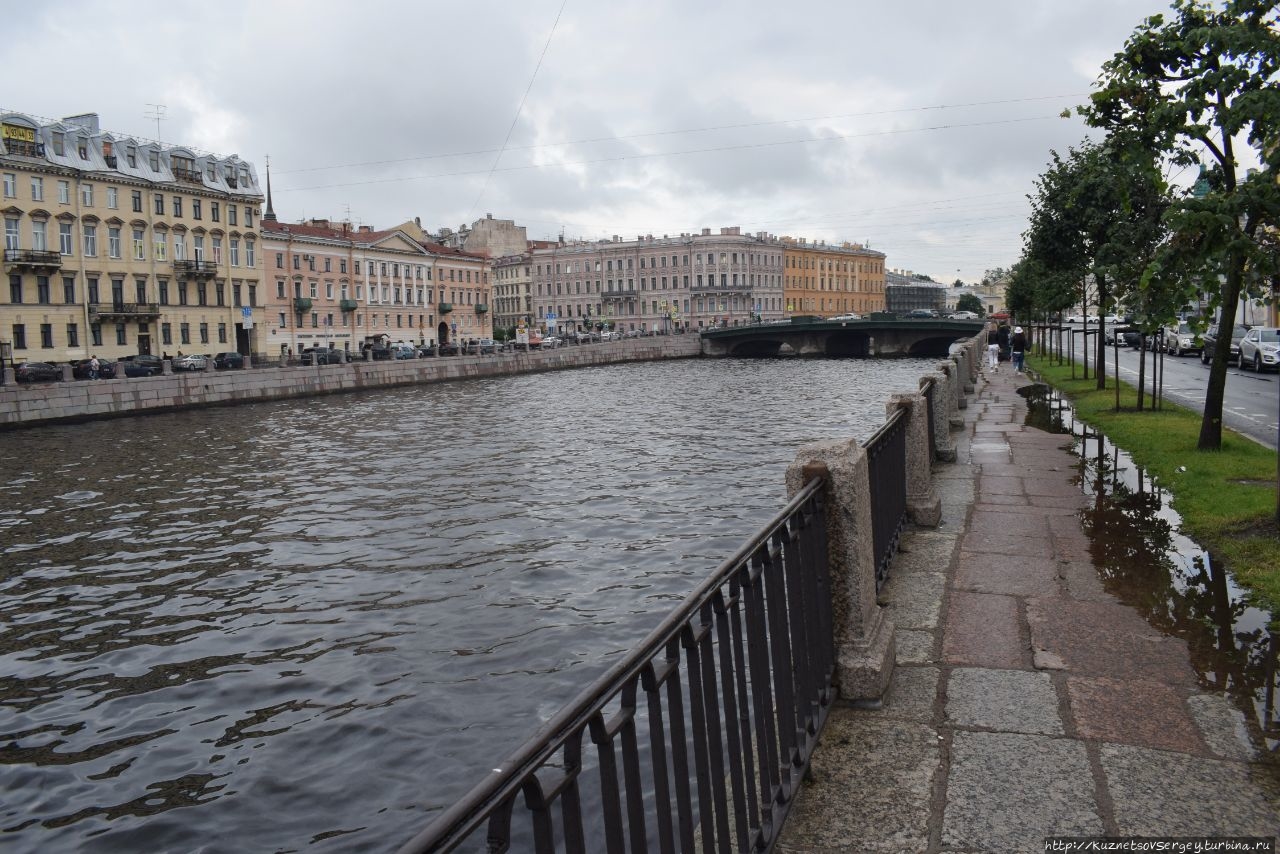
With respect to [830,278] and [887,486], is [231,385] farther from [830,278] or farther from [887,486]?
[830,278]

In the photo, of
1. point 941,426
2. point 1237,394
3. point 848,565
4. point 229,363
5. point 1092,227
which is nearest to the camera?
point 848,565

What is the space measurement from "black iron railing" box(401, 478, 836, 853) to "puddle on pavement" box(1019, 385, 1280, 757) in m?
1.92

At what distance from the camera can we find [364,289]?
8188 cm

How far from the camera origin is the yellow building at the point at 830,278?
13138cm

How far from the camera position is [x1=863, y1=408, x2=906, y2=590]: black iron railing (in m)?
5.79

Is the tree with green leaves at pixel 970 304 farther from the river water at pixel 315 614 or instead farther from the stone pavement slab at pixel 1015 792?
the stone pavement slab at pixel 1015 792

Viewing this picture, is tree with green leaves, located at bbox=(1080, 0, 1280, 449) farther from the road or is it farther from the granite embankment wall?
the granite embankment wall

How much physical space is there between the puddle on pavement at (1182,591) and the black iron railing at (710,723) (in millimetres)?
1915

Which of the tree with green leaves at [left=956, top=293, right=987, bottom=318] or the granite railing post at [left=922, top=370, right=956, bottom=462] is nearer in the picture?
the granite railing post at [left=922, top=370, right=956, bottom=462]

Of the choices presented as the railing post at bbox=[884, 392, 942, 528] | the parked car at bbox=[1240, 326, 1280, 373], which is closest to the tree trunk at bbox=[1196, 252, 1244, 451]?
the railing post at bbox=[884, 392, 942, 528]

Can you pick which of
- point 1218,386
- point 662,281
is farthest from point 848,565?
point 662,281

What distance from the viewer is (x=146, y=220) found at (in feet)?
192

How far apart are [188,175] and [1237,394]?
61.6m

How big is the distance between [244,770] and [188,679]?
6.99 ft
